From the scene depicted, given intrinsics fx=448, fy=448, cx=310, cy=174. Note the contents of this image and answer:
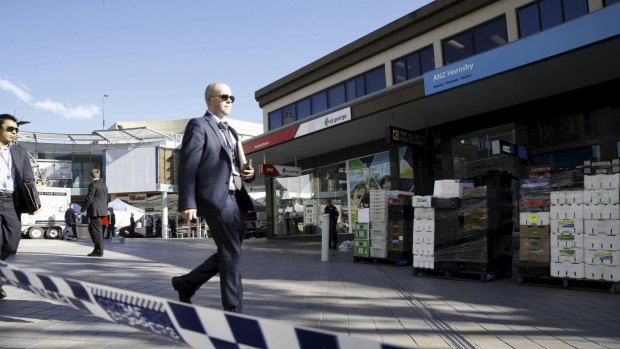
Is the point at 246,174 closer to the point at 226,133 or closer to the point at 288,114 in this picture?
the point at 226,133

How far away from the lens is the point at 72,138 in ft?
149

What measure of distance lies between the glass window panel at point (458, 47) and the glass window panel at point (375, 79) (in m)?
2.71

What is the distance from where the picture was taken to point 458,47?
555 inches

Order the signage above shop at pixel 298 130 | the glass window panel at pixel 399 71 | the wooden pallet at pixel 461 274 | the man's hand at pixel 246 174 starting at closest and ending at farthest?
1. the man's hand at pixel 246 174
2. the wooden pallet at pixel 461 274
3. the signage above shop at pixel 298 130
4. the glass window panel at pixel 399 71

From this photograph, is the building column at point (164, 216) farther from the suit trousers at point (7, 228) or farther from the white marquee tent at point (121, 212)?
the suit trousers at point (7, 228)

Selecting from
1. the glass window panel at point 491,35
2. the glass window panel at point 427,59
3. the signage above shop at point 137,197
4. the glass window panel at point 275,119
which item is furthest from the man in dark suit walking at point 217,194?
the signage above shop at point 137,197

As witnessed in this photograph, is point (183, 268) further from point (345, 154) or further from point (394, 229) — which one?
point (345, 154)

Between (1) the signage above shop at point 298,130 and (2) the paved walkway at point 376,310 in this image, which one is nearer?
(2) the paved walkway at point 376,310

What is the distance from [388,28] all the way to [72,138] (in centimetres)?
3983

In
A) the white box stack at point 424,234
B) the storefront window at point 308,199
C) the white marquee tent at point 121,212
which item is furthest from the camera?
the white marquee tent at point 121,212

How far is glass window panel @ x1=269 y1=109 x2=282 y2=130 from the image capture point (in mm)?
21663

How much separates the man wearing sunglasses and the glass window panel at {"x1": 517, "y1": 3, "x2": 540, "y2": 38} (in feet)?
40.6

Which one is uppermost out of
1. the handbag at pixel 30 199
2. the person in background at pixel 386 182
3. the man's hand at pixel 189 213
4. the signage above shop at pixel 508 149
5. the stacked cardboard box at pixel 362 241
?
the signage above shop at pixel 508 149

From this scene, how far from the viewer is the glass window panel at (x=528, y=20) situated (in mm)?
12250
